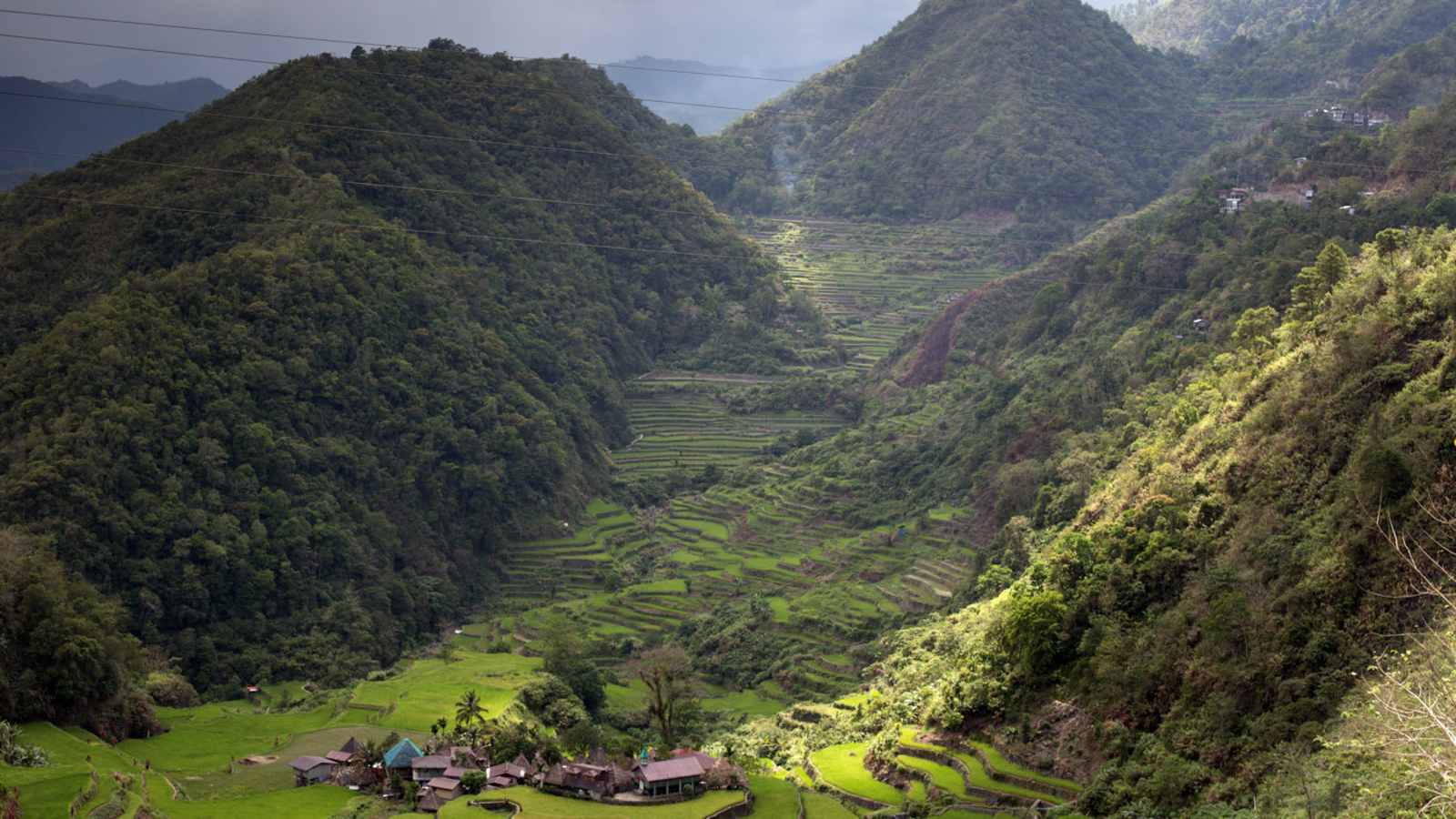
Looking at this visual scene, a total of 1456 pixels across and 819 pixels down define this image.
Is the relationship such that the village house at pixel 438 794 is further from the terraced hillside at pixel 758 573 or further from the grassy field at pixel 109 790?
the terraced hillside at pixel 758 573

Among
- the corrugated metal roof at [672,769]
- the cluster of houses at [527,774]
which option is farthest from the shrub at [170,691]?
the corrugated metal roof at [672,769]

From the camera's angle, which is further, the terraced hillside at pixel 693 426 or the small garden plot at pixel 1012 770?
the terraced hillside at pixel 693 426

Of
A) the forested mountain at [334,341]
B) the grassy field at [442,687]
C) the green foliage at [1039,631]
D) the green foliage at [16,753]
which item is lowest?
the grassy field at [442,687]

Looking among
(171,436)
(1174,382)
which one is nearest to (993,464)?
(1174,382)

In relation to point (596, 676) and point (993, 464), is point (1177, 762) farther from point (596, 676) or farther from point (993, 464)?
point (993, 464)

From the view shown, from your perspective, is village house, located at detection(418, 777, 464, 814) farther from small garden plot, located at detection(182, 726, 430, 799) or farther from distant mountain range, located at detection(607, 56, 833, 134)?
distant mountain range, located at detection(607, 56, 833, 134)
